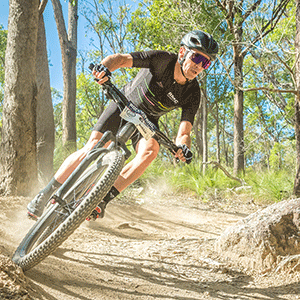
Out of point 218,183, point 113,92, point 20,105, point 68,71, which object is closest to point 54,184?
point 113,92

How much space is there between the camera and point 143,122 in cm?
255

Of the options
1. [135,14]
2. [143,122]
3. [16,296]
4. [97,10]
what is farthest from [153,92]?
[97,10]

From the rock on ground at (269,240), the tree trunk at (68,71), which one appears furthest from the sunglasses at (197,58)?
the tree trunk at (68,71)

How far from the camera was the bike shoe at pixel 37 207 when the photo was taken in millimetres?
2844

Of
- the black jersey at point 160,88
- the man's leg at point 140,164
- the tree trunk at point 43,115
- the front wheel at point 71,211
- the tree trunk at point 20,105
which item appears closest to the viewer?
the front wheel at point 71,211

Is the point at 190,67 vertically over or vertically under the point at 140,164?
over

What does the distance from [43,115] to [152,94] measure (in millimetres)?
4337

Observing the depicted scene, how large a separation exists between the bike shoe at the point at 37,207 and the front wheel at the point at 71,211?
29cm

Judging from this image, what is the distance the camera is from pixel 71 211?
2.38 metres

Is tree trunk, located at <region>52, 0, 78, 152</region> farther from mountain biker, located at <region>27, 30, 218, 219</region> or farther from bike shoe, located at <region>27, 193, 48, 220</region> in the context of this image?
bike shoe, located at <region>27, 193, 48, 220</region>

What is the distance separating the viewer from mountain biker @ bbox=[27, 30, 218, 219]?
2975 millimetres

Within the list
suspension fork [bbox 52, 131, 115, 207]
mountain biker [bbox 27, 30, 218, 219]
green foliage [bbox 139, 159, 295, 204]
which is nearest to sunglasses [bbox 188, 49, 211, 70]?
mountain biker [bbox 27, 30, 218, 219]

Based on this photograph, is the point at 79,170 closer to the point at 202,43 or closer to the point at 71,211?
the point at 71,211

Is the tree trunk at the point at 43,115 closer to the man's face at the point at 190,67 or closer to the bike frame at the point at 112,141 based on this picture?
the bike frame at the point at 112,141
